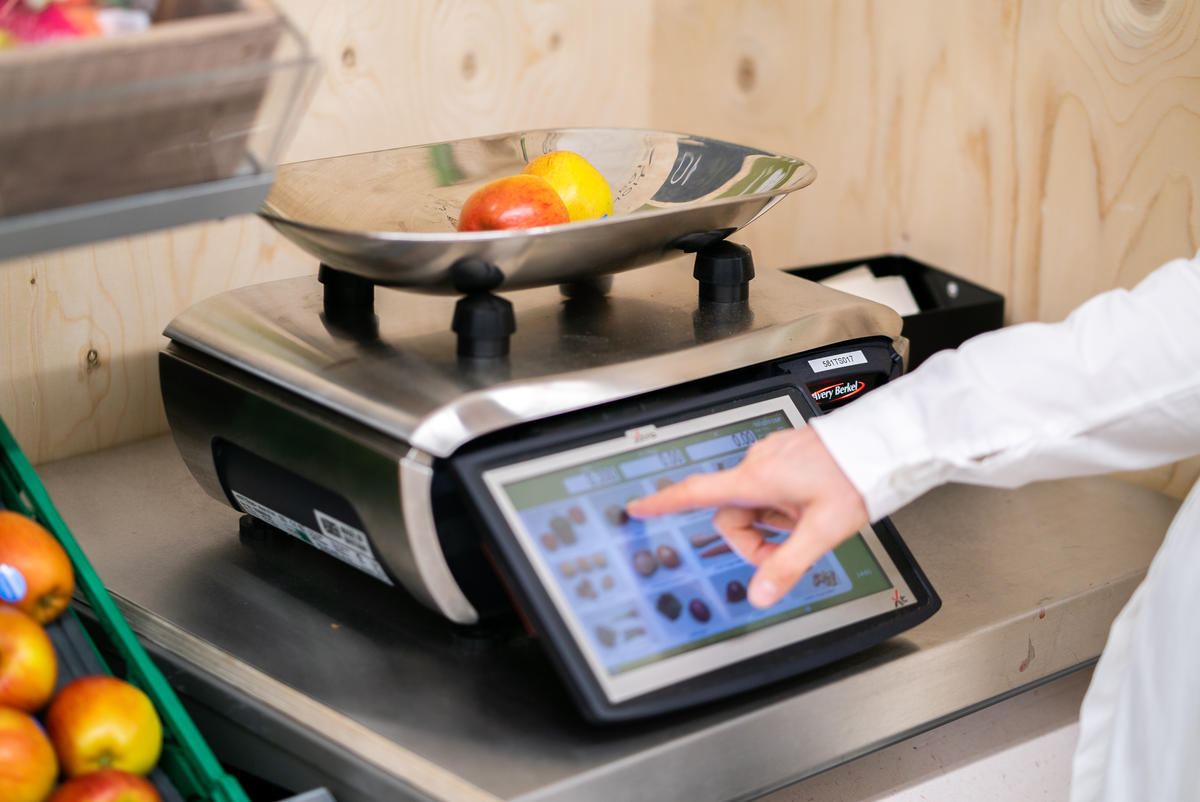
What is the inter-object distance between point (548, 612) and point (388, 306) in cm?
34

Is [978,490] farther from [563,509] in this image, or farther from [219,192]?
[219,192]

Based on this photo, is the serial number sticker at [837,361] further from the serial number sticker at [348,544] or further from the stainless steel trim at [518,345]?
the serial number sticker at [348,544]

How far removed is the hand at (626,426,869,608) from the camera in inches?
27.4

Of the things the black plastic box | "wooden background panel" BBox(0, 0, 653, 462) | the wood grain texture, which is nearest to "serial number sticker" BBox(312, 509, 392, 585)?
"wooden background panel" BBox(0, 0, 653, 462)

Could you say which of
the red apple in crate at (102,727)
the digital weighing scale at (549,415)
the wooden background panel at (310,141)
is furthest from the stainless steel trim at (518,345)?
the wooden background panel at (310,141)

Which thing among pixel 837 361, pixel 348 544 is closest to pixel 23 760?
pixel 348 544

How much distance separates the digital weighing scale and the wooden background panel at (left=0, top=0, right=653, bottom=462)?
333mm

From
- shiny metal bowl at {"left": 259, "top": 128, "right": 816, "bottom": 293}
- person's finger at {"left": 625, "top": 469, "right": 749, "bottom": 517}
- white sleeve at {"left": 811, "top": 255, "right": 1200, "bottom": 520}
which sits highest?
shiny metal bowl at {"left": 259, "top": 128, "right": 816, "bottom": 293}

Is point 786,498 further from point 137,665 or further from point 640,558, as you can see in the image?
point 137,665

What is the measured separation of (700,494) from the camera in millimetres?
706

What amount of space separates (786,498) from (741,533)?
0.05 metres

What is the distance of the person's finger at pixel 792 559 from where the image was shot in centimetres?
69

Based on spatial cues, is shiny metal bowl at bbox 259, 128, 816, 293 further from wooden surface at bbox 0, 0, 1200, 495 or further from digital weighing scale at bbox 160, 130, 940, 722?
wooden surface at bbox 0, 0, 1200, 495

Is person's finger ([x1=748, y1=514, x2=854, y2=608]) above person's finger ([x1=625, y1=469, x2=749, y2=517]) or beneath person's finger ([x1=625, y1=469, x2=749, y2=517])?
beneath
